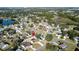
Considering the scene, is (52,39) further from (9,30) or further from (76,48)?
(9,30)

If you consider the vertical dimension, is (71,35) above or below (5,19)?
below
